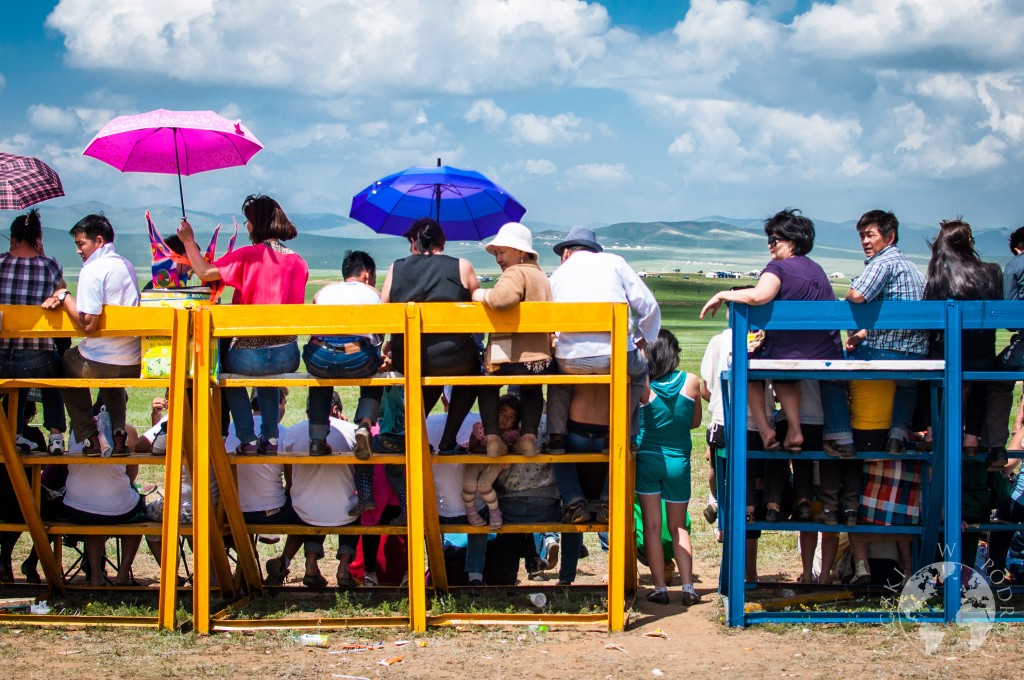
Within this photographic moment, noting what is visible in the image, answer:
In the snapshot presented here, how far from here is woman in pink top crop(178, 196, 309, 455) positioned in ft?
21.8

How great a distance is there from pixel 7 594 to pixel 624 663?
427cm

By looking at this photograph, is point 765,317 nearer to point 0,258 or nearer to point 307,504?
point 307,504

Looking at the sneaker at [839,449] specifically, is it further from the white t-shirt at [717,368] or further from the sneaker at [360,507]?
the sneaker at [360,507]

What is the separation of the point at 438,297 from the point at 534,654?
6.95 ft

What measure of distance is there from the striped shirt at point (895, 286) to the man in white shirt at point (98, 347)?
4.42 m

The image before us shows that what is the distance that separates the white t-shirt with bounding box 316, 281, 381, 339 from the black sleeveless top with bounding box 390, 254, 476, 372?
0.84 feet

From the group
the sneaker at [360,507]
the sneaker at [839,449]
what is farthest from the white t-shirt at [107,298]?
the sneaker at [839,449]

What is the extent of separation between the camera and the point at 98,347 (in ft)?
22.1

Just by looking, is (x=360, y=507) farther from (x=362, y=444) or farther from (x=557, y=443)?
(x=557, y=443)

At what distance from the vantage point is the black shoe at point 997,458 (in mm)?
6859

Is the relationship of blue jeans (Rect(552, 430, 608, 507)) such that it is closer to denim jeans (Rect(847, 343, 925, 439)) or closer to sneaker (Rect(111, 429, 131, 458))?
denim jeans (Rect(847, 343, 925, 439))

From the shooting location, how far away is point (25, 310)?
6.63 metres

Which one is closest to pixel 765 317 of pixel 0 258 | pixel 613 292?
pixel 613 292

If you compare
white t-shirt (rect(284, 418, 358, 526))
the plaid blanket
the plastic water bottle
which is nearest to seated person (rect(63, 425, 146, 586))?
the plastic water bottle
